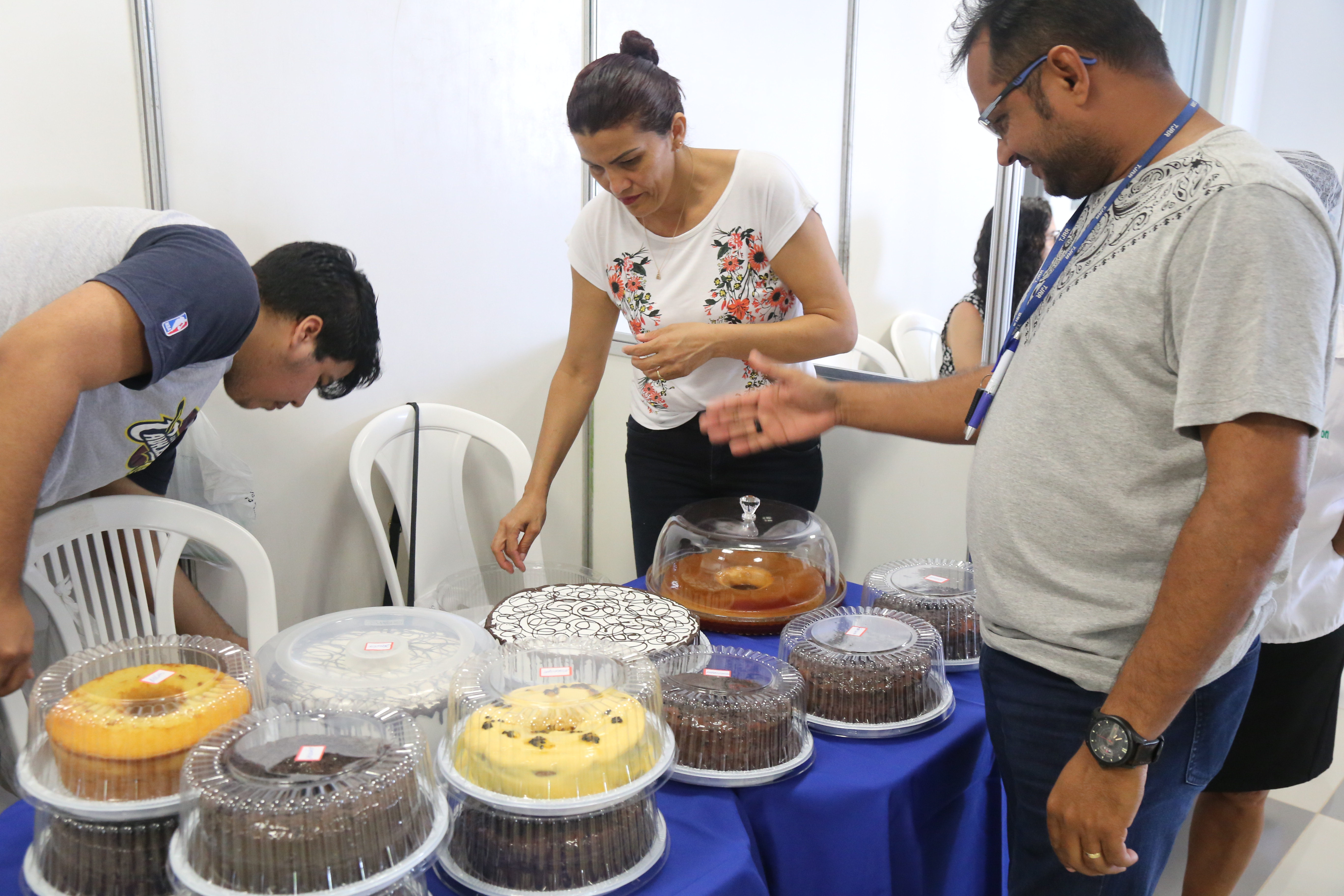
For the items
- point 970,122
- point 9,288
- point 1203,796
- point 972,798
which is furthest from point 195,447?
point 970,122

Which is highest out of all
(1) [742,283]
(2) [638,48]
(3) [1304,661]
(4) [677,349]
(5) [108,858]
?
(2) [638,48]

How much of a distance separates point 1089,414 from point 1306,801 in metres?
2.28

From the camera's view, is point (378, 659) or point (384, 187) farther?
point (384, 187)

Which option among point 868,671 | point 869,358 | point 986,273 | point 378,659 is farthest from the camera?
point 869,358

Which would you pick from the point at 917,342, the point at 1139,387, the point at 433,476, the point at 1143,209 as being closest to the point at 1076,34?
the point at 1143,209

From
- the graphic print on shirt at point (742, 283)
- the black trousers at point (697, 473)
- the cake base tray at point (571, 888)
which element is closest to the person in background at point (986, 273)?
the black trousers at point (697, 473)

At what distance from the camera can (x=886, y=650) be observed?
4.01ft

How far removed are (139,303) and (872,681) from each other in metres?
1.07

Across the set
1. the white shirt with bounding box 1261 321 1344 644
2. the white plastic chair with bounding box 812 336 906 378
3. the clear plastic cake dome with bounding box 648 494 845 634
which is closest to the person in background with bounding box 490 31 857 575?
the clear plastic cake dome with bounding box 648 494 845 634

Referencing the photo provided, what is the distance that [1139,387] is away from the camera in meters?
0.87

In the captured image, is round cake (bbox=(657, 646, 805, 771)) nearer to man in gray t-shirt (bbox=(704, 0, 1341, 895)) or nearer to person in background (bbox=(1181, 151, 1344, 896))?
man in gray t-shirt (bbox=(704, 0, 1341, 895))

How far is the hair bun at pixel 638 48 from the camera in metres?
1.71

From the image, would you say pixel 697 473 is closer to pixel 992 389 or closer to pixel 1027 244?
pixel 992 389

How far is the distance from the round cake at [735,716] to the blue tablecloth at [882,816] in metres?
0.04
